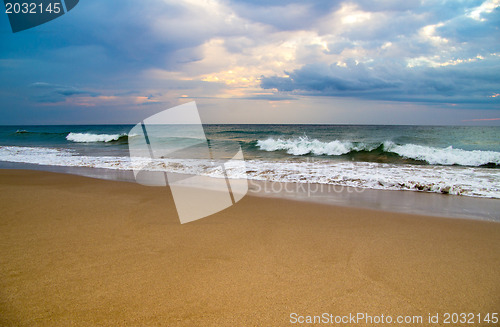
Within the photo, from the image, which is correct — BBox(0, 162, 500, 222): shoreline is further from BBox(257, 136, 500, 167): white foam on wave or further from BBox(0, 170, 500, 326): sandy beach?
BBox(257, 136, 500, 167): white foam on wave

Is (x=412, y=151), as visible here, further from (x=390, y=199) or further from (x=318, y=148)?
(x=390, y=199)

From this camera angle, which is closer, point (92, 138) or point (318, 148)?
point (318, 148)

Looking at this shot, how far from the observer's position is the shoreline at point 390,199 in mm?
4539

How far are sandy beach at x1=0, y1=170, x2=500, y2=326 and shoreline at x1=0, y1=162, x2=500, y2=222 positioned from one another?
0.61m

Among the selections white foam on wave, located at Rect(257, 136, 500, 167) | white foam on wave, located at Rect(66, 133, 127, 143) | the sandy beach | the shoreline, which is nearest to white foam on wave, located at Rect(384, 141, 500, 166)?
white foam on wave, located at Rect(257, 136, 500, 167)

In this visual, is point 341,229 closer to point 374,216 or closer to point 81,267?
point 374,216

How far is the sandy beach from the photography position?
6.03ft

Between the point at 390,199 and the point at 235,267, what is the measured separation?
4243 millimetres

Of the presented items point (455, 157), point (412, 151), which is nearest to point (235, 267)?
point (455, 157)

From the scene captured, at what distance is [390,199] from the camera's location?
5402 millimetres

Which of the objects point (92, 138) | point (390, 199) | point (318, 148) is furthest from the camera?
point (92, 138)

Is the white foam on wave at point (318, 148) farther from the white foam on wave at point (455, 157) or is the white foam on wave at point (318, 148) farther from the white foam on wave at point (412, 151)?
the white foam on wave at point (455, 157)

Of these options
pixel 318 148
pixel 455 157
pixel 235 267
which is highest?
pixel 235 267

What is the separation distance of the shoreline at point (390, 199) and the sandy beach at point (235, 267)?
24.0 inches
